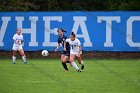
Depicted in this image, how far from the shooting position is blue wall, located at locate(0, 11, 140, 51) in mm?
36500

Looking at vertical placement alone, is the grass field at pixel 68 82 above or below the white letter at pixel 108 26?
above

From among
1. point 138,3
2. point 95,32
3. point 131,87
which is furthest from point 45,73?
point 138,3

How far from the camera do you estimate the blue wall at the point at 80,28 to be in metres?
36.5

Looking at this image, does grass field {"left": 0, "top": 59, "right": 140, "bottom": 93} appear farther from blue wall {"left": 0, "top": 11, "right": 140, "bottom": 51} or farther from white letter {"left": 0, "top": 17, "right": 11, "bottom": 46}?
white letter {"left": 0, "top": 17, "right": 11, "bottom": 46}

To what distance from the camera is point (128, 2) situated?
39906 mm

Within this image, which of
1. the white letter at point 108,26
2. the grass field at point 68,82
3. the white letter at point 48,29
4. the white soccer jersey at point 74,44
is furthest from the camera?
the white letter at point 48,29

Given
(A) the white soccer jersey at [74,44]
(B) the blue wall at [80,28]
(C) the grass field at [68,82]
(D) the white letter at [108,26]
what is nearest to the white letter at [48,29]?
(B) the blue wall at [80,28]

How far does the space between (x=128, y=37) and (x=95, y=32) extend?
2300 millimetres

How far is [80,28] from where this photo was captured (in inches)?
1451

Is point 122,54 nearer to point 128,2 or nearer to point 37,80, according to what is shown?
point 128,2

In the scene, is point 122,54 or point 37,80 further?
point 122,54

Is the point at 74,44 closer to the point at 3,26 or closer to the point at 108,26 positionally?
the point at 108,26

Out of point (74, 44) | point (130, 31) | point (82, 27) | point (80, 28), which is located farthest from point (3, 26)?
point (74, 44)

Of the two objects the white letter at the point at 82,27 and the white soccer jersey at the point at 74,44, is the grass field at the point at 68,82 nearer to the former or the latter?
the white soccer jersey at the point at 74,44
